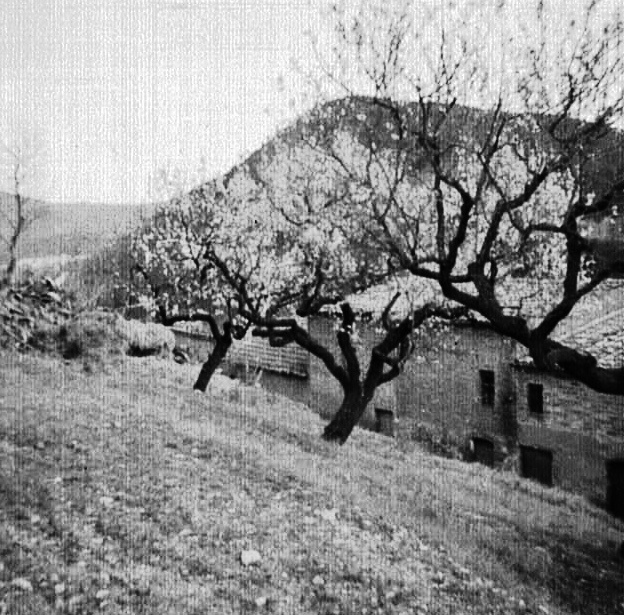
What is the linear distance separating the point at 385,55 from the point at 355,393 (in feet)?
25.7

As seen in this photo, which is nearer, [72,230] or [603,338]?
[603,338]

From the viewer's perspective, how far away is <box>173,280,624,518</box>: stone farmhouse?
729 inches

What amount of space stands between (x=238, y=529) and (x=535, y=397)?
15550mm

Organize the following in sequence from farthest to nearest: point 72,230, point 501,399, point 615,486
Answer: point 72,230 < point 501,399 < point 615,486

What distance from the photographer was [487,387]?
2425cm

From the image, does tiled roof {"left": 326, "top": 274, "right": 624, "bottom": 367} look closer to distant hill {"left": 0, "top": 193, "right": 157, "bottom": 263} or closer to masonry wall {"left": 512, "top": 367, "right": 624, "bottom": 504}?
masonry wall {"left": 512, "top": 367, "right": 624, "bottom": 504}

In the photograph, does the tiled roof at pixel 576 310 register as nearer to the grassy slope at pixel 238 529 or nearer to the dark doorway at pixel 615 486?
the dark doorway at pixel 615 486

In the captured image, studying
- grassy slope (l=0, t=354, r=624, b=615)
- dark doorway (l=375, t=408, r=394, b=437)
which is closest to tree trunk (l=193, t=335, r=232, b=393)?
grassy slope (l=0, t=354, r=624, b=615)

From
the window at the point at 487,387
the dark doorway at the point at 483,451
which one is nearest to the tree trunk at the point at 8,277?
the window at the point at 487,387

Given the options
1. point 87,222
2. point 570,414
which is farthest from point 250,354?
point 570,414

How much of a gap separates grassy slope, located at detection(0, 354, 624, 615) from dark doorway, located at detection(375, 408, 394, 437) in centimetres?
1426

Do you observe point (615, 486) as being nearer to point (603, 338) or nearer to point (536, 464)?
point (536, 464)

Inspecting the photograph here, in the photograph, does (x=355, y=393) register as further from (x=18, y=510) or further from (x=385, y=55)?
(x=18, y=510)

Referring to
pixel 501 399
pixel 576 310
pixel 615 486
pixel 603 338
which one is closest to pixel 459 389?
pixel 501 399
